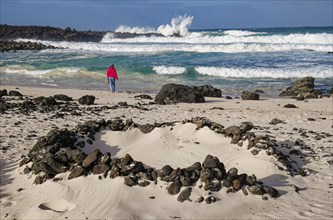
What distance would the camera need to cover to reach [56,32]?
7475cm

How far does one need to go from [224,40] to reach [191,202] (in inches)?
2093

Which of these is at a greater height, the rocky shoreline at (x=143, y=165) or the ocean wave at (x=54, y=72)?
the rocky shoreline at (x=143, y=165)

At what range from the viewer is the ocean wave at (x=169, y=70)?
25.5 m

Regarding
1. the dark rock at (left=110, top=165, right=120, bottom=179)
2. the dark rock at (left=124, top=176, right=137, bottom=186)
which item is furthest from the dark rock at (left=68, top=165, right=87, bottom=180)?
the dark rock at (left=124, top=176, right=137, bottom=186)

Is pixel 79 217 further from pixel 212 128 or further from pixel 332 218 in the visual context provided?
pixel 212 128

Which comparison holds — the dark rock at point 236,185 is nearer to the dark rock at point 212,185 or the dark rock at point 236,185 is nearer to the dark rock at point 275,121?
the dark rock at point 212,185

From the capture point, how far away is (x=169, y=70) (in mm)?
25812

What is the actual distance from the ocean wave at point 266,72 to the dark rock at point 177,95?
9.23 meters

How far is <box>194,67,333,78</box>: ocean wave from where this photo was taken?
2333 cm

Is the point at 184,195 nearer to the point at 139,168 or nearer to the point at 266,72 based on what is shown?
the point at 139,168

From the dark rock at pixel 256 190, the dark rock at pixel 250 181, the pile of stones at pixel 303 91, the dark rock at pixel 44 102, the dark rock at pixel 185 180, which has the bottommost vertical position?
the pile of stones at pixel 303 91

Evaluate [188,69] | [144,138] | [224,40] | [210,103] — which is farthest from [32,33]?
[144,138]

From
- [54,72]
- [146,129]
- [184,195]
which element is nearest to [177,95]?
[146,129]

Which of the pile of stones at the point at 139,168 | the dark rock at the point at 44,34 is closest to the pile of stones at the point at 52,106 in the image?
the pile of stones at the point at 139,168
